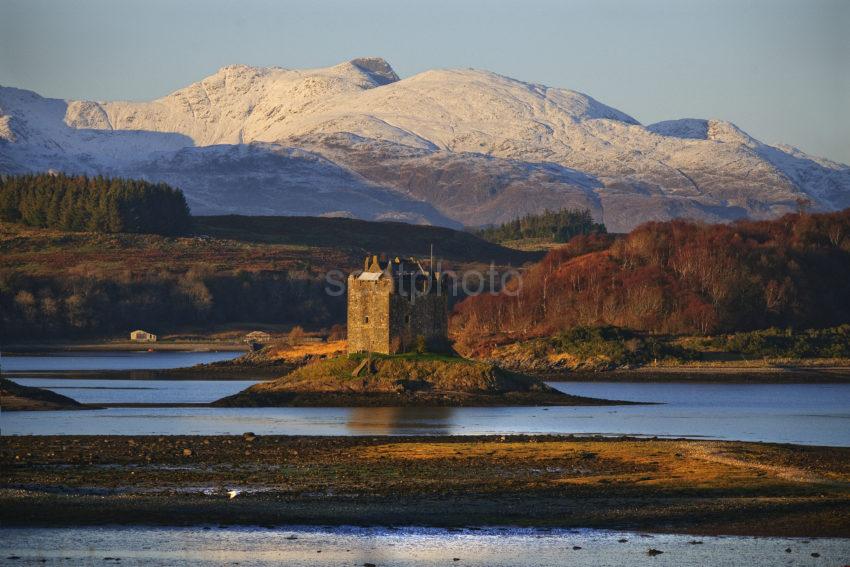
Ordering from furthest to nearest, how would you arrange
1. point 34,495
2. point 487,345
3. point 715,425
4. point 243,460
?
point 487,345 < point 715,425 < point 243,460 < point 34,495

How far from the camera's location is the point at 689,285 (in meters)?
112

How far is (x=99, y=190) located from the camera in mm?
183250

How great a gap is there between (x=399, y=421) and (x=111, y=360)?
65276 millimetres

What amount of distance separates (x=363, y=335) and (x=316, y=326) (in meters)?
81.3

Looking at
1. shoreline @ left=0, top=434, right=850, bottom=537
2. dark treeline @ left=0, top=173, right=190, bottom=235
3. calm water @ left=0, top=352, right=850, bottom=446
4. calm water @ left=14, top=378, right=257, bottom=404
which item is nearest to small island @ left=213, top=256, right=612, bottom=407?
calm water @ left=0, top=352, right=850, bottom=446

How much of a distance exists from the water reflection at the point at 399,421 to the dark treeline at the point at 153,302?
277 feet

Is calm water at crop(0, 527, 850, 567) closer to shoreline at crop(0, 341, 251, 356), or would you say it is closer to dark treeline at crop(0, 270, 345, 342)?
shoreline at crop(0, 341, 251, 356)

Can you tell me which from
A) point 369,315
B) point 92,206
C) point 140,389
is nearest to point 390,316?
point 369,315

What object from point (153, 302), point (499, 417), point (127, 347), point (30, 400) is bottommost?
point (127, 347)

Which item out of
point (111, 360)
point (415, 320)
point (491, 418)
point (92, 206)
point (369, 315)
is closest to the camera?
point (491, 418)

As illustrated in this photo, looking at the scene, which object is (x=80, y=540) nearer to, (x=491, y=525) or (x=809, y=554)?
(x=491, y=525)

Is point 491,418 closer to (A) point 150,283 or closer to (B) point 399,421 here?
(B) point 399,421

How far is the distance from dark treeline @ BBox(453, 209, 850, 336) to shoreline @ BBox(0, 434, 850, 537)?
198 ft

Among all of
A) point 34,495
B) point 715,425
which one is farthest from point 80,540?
point 715,425
